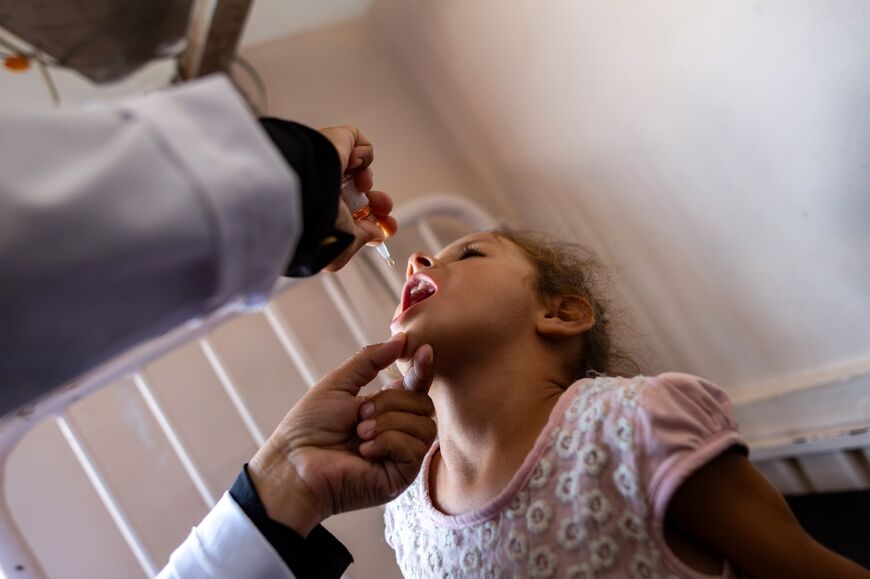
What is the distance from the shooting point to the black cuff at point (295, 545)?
88 cm

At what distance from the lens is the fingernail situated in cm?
86

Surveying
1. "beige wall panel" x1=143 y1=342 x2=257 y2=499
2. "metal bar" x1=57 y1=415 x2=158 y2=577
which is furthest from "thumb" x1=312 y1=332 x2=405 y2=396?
"beige wall panel" x1=143 y1=342 x2=257 y2=499

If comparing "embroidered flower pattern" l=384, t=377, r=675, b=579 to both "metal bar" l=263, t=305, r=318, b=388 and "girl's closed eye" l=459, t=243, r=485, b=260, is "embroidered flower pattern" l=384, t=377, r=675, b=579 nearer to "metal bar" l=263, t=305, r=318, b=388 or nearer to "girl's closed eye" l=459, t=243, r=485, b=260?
"girl's closed eye" l=459, t=243, r=485, b=260

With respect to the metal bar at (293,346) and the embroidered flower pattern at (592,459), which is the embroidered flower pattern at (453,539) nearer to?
the embroidered flower pattern at (592,459)

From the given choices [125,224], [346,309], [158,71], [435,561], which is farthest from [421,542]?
[158,71]

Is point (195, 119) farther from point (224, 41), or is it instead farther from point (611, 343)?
point (224, 41)

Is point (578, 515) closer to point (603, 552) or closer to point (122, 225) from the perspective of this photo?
point (603, 552)

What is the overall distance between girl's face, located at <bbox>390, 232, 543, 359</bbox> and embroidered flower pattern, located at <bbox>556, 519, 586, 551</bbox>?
0.23 meters

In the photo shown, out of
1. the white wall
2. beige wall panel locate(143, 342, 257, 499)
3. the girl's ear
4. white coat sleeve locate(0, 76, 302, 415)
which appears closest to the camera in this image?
white coat sleeve locate(0, 76, 302, 415)

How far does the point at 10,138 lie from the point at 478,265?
0.60 m

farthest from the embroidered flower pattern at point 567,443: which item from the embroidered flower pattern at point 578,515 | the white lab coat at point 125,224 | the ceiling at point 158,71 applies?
the ceiling at point 158,71

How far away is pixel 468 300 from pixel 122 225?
1.69ft

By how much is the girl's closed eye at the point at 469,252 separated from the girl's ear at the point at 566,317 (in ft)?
0.36

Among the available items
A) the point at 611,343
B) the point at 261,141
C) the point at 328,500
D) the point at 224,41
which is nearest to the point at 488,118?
the point at 224,41
